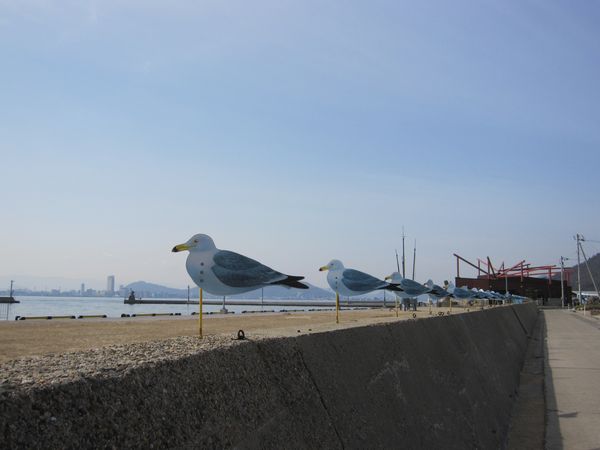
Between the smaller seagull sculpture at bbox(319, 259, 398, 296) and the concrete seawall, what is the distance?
6.75 meters

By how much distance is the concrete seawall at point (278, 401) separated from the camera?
8.60ft

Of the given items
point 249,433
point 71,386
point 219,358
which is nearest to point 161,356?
point 219,358

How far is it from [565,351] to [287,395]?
952 inches

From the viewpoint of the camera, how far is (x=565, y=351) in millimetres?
24922

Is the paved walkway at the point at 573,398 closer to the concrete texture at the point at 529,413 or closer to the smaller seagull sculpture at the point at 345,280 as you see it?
the concrete texture at the point at 529,413

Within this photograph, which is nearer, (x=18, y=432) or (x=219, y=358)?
(x=18, y=432)

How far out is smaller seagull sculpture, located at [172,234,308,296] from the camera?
7504mm

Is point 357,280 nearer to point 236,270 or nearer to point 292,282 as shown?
point 292,282

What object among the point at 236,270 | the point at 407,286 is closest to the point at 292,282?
the point at 236,270

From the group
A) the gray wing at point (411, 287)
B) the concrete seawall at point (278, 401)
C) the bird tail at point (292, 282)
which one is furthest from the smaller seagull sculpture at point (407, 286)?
the bird tail at point (292, 282)

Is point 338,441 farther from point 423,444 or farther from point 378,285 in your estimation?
point 378,285

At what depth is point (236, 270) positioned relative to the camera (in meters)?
7.57

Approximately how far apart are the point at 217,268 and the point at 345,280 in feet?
29.1

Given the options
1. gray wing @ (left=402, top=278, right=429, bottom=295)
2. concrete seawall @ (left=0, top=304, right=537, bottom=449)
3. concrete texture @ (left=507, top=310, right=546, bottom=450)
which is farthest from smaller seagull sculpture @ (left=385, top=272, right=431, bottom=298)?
concrete seawall @ (left=0, top=304, right=537, bottom=449)
